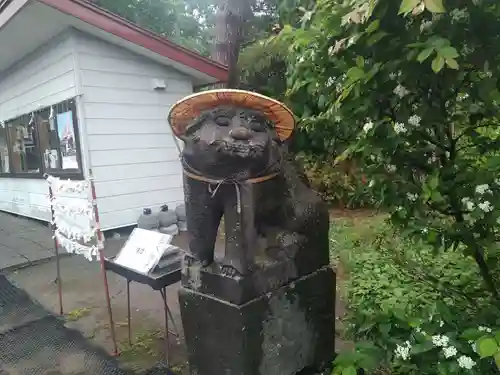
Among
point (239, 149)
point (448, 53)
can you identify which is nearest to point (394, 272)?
point (239, 149)

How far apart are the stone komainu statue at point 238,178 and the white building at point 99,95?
3.82m

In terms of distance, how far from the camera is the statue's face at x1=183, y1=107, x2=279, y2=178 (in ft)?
5.89

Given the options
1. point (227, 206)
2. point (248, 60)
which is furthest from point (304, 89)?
point (248, 60)

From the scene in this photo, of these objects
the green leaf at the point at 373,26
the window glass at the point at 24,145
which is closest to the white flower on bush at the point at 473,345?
the green leaf at the point at 373,26

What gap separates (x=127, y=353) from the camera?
294 cm

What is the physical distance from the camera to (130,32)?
5.45 metres

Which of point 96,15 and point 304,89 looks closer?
point 304,89

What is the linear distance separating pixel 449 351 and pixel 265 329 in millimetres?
872

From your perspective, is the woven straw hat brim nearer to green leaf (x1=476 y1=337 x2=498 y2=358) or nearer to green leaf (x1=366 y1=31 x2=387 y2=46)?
green leaf (x1=366 y1=31 x2=387 y2=46)

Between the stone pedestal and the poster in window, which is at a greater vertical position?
the poster in window

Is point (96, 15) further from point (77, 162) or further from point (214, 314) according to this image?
point (214, 314)

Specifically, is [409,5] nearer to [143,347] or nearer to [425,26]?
[425,26]

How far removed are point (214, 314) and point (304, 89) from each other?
130cm

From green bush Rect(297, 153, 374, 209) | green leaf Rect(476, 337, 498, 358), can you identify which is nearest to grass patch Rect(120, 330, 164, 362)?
green leaf Rect(476, 337, 498, 358)
